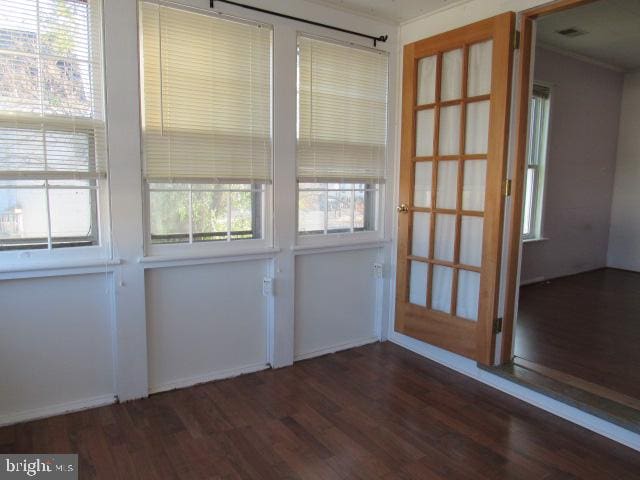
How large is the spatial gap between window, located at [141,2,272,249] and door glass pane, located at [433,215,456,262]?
4.02 feet

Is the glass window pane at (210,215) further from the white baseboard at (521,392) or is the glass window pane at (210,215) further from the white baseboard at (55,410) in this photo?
the white baseboard at (521,392)

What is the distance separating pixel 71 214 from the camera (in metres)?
2.50

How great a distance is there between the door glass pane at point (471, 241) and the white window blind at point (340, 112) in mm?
815

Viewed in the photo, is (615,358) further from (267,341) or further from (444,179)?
(267,341)

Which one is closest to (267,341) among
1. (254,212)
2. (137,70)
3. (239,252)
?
(239,252)

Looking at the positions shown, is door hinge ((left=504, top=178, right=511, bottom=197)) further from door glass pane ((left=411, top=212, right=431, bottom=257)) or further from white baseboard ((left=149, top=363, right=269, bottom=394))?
white baseboard ((left=149, top=363, right=269, bottom=394))

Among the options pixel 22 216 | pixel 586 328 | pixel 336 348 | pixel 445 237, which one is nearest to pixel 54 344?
pixel 22 216

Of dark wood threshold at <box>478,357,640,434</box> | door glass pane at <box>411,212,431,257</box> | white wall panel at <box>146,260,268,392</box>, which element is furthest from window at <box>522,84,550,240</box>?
white wall panel at <box>146,260,268,392</box>

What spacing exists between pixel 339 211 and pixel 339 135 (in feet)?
1.82

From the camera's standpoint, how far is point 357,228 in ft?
11.8

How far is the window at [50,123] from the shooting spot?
7.48 feet

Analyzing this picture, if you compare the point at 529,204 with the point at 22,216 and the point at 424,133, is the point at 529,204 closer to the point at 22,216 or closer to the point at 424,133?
the point at 424,133

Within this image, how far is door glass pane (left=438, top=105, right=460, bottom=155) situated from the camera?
3.10 meters

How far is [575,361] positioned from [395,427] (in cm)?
147
